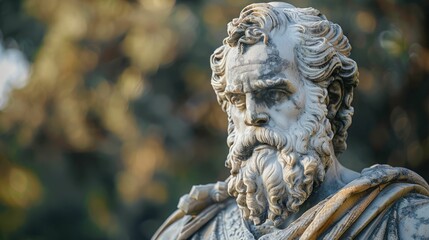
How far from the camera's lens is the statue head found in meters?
7.51

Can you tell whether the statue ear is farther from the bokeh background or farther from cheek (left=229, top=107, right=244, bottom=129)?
the bokeh background

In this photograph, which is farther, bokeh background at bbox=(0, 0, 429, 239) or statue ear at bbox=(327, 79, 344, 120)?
bokeh background at bbox=(0, 0, 429, 239)

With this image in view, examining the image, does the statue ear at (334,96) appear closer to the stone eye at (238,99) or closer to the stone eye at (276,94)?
the stone eye at (276,94)

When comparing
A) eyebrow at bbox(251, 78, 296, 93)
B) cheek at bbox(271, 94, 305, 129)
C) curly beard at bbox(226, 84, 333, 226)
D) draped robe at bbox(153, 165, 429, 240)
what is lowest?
draped robe at bbox(153, 165, 429, 240)

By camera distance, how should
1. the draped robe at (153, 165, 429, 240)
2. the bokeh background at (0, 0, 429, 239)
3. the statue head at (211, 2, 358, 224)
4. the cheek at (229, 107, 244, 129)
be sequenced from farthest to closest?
the bokeh background at (0, 0, 429, 239), the cheek at (229, 107, 244, 129), the statue head at (211, 2, 358, 224), the draped robe at (153, 165, 429, 240)

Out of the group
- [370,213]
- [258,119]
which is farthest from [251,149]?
[370,213]

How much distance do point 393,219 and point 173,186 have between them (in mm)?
10373

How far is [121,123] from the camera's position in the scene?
60.5 feet

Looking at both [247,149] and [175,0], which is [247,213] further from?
[175,0]

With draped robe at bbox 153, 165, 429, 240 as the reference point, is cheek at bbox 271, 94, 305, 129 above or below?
above

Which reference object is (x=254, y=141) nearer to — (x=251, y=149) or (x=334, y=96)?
(x=251, y=149)

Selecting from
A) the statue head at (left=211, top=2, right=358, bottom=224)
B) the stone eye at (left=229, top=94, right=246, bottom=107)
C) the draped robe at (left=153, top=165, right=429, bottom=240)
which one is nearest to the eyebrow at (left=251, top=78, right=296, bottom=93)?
the statue head at (left=211, top=2, right=358, bottom=224)

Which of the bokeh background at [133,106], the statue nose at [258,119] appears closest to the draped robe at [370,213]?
the statue nose at [258,119]

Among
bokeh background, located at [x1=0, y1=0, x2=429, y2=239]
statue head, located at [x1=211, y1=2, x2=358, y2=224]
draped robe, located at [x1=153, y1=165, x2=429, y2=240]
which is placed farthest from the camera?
bokeh background, located at [x1=0, y1=0, x2=429, y2=239]
